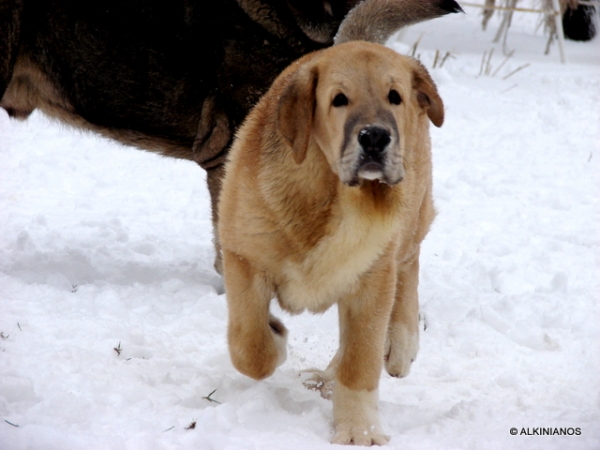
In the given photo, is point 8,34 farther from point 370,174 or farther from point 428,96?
point 370,174

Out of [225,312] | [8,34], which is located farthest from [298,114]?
[8,34]

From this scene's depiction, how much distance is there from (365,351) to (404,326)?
3.04ft

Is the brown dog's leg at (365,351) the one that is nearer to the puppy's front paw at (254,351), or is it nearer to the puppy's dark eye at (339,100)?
the puppy's front paw at (254,351)

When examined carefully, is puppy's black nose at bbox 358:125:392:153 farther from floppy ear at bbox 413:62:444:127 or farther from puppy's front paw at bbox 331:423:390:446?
puppy's front paw at bbox 331:423:390:446

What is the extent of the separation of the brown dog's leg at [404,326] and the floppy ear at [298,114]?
1355 millimetres

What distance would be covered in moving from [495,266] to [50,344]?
3.37 metres

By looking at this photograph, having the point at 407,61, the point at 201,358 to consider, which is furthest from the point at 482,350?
the point at 407,61

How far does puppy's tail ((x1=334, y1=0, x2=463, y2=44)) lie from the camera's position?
432cm

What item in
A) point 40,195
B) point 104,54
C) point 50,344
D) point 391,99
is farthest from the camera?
point 40,195

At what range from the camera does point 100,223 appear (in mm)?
6289

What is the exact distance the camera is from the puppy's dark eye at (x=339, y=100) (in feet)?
10.3

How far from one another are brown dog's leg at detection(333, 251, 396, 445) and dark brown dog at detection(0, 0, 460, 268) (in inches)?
95.2

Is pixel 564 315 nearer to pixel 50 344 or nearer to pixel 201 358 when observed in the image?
pixel 201 358

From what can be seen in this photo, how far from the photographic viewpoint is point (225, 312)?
4867 mm
